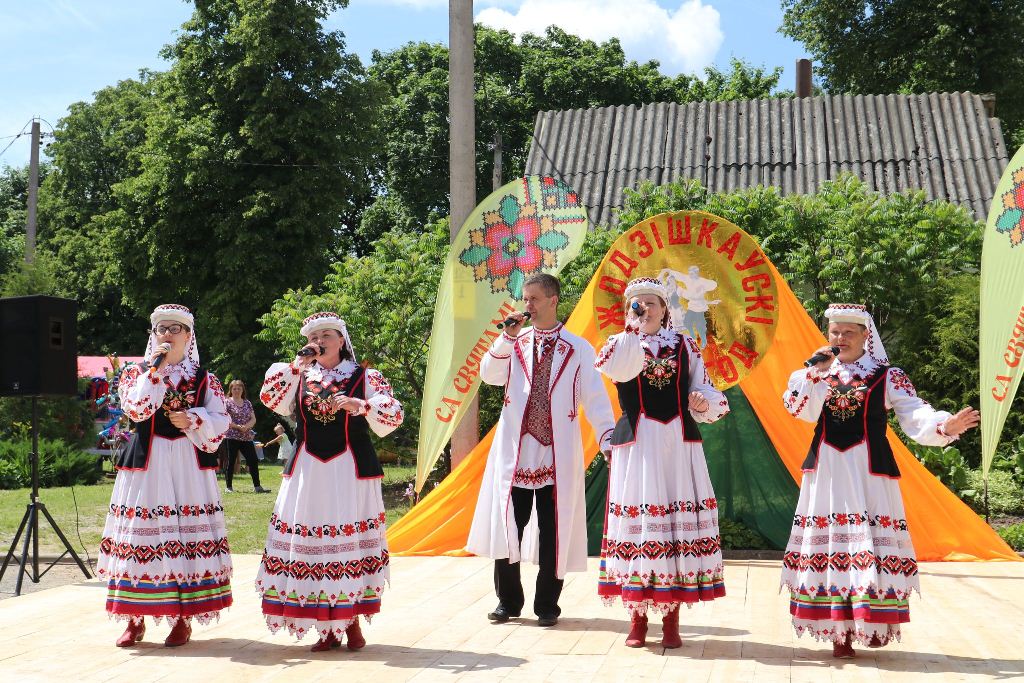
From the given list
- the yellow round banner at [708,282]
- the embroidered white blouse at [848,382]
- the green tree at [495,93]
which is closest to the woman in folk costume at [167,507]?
the embroidered white blouse at [848,382]

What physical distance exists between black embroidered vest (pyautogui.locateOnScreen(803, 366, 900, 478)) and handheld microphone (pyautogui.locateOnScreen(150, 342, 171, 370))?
2.88 m

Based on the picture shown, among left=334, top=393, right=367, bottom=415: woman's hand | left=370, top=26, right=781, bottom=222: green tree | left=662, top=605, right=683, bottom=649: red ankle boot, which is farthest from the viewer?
left=370, top=26, right=781, bottom=222: green tree

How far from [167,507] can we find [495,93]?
1010 inches

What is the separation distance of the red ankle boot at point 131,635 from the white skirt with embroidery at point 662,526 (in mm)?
2135

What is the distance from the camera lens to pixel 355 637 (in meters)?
5.04

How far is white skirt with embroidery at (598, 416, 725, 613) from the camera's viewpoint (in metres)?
4.95

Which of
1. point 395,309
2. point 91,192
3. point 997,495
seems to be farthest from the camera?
point 91,192

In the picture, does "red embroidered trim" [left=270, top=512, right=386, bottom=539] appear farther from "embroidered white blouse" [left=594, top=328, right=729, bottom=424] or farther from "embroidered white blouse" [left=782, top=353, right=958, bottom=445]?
"embroidered white blouse" [left=782, top=353, right=958, bottom=445]

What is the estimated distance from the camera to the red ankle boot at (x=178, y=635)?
201 inches

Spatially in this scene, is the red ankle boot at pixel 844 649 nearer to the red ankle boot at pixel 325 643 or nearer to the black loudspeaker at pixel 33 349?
the red ankle boot at pixel 325 643

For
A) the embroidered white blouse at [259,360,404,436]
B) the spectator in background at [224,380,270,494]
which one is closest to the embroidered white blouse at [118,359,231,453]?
the embroidered white blouse at [259,360,404,436]

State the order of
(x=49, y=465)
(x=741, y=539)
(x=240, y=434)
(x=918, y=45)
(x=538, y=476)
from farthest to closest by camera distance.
Answer: (x=918, y=45), (x=49, y=465), (x=240, y=434), (x=741, y=539), (x=538, y=476)

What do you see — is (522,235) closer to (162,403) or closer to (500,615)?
(500,615)

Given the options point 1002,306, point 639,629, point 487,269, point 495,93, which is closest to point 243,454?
point 487,269
